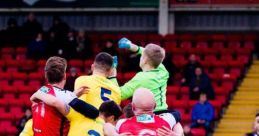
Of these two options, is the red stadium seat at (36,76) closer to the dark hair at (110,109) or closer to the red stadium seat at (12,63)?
the red stadium seat at (12,63)

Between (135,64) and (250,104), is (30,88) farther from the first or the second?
(250,104)

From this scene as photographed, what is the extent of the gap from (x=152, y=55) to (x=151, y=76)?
27 cm

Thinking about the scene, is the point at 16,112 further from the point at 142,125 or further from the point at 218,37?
the point at 142,125

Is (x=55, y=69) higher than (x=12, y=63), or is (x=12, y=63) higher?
(x=55, y=69)

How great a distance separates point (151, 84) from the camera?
931 centimetres

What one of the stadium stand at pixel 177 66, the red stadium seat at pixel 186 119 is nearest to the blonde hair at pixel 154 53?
the red stadium seat at pixel 186 119

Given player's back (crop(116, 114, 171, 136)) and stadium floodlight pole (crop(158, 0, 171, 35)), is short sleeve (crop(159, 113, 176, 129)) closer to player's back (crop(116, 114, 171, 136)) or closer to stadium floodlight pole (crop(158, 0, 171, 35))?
player's back (crop(116, 114, 171, 136))

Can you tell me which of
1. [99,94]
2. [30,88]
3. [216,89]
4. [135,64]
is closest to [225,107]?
[216,89]

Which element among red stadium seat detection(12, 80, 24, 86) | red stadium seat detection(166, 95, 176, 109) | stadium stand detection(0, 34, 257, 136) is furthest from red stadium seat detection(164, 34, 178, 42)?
red stadium seat detection(12, 80, 24, 86)

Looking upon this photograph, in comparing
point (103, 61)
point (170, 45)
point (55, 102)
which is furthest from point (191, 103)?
point (55, 102)

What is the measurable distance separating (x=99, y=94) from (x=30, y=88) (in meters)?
12.2

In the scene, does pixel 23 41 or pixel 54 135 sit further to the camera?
pixel 23 41

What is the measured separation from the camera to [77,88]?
A: 8711mm

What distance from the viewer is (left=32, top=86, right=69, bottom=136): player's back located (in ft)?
26.8
